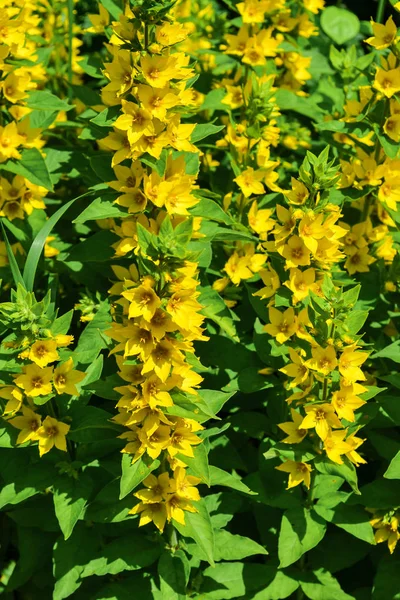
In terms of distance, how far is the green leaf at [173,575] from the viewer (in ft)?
9.07

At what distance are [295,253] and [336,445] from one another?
0.72 meters

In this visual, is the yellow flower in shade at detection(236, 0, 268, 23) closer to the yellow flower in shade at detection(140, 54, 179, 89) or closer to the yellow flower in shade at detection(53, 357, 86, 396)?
the yellow flower in shade at detection(140, 54, 179, 89)

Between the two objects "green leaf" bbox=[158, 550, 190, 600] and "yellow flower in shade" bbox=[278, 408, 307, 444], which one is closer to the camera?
"green leaf" bbox=[158, 550, 190, 600]

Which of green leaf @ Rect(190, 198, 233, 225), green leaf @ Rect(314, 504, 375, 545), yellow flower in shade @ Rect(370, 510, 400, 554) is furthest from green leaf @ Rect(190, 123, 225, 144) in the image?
yellow flower in shade @ Rect(370, 510, 400, 554)

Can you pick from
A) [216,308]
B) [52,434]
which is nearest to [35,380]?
[52,434]

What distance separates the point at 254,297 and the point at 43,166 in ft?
3.43

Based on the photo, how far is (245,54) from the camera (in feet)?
11.8

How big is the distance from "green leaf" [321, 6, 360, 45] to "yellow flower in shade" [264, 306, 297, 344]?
2.14 metres

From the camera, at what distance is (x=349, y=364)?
268 cm

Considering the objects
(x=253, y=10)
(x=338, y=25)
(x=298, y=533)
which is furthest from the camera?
(x=338, y=25)

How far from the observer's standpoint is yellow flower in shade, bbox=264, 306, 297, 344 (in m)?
2.94

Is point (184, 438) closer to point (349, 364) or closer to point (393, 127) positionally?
point (349, 364)

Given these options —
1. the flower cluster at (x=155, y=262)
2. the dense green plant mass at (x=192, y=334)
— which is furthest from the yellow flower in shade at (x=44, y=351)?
A: the flower cluster at (x=155, y=262)

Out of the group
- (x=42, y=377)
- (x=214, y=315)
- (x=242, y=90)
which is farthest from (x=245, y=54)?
(x=42, y=377)
